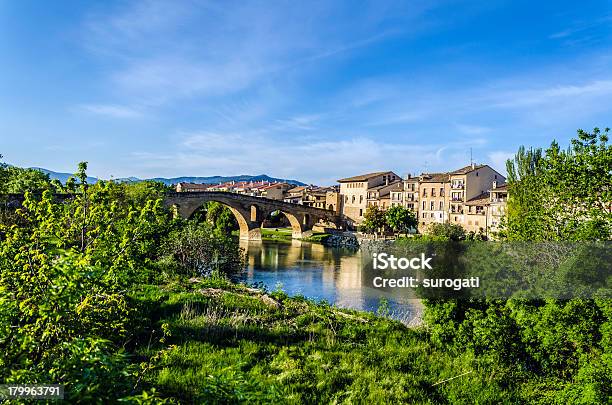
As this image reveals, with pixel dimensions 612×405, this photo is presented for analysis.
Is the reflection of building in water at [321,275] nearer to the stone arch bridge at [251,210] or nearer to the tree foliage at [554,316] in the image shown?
the stone arch bridge at [251,210]

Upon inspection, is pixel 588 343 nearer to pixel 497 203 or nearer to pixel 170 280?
pixel 170 280

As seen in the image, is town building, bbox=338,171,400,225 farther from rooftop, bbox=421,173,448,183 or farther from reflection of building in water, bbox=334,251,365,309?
reflection of building in water, bbox=334,251,365,309

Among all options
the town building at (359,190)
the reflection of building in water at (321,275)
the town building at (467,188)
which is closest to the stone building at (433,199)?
the town building at (467,188)

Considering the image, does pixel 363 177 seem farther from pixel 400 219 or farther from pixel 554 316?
pixel 554 316

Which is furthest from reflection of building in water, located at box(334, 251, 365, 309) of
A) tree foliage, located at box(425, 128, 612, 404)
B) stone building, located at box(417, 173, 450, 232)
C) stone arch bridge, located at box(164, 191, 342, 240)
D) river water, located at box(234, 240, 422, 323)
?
stone arch bridge, located at box(164, 191, 342, 240)

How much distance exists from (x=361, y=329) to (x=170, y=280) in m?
7.46

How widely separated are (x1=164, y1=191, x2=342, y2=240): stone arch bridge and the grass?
1515 inches

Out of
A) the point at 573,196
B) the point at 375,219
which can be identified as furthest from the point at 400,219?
the point at 573,196

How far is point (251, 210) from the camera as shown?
6347cm

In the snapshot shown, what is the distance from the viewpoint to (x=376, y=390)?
674 cm

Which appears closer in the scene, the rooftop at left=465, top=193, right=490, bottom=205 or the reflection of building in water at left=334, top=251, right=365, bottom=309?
the reflection of building in water at left=334, top=251, right=365, bottom=309

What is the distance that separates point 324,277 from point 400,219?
27597 millimetres

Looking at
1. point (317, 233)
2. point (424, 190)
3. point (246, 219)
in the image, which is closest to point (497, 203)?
point (424, 190)

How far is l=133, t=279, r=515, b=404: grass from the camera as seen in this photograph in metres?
6.52
